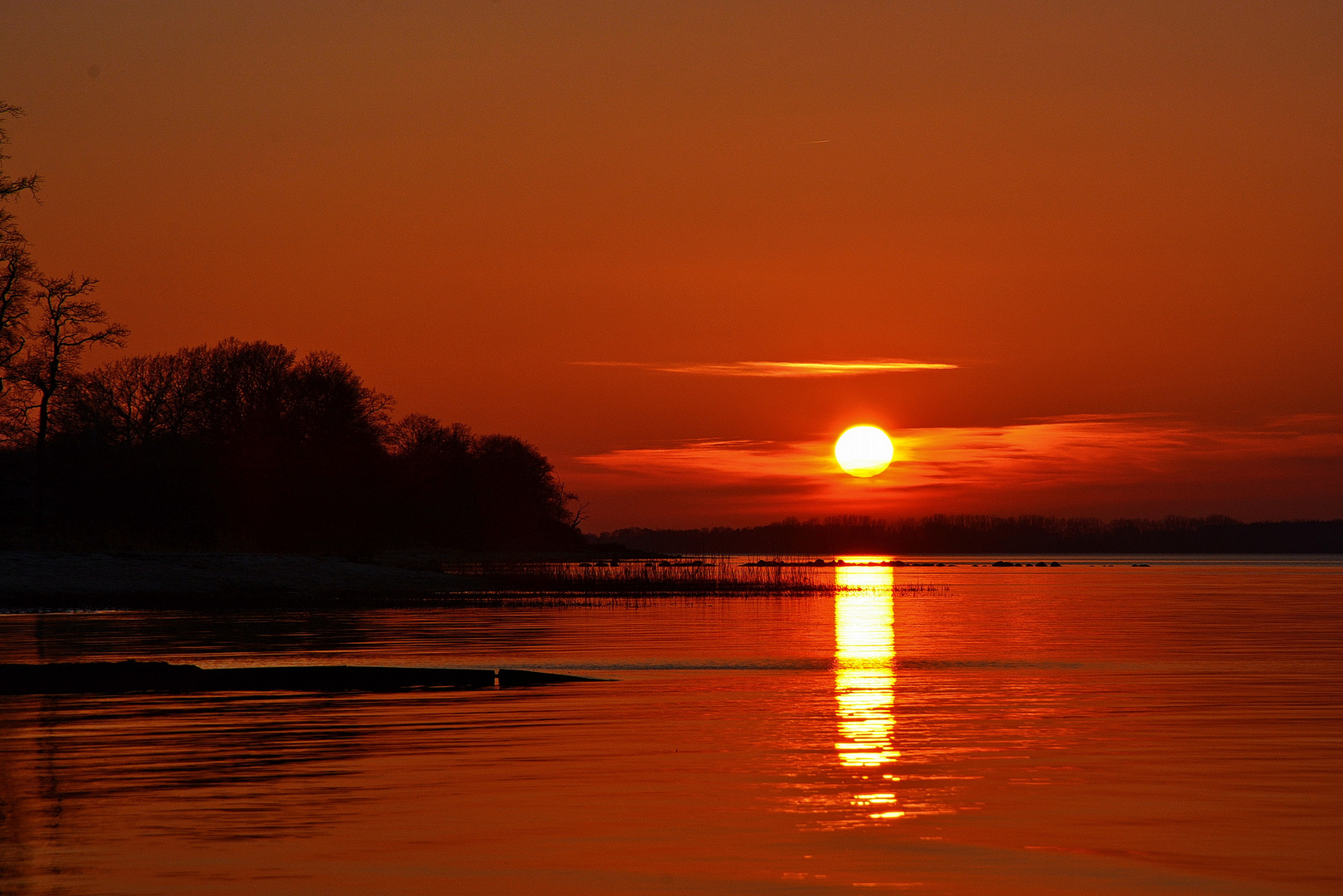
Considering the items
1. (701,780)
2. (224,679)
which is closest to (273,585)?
(224,679)

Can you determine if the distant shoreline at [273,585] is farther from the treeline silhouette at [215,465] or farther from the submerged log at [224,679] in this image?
the submerged log at [224,679]

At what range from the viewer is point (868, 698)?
26172 mm

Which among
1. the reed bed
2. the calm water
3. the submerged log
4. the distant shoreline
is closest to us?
the calm water

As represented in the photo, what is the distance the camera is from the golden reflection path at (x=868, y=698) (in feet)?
57.8

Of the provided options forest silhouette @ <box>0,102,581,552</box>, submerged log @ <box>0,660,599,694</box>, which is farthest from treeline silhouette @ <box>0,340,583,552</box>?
submerged log @ <box>0,660,599,694</box>

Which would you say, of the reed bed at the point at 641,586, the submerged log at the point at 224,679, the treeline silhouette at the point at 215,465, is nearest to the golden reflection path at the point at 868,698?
the submerged log at the point at 224,679

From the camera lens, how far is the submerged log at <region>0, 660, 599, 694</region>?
2600cm

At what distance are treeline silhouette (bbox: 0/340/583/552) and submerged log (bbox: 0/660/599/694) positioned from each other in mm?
43455

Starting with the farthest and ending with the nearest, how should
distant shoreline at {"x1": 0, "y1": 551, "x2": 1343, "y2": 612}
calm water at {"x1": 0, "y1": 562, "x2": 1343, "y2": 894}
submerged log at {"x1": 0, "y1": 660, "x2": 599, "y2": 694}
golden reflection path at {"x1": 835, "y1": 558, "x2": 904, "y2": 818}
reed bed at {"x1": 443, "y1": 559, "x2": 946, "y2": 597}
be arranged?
reed bed at {"x1": 443, "y1": 559, "x2": 946, "y2": 597} → distant shoreline at {"x1": 0, "y1": 551, "x2": 1343, "y2": 612} → submerged log at {"x1": 0, "y1": 660, "x2": 599, "y2": 694} → golden reflection path at {"x1": 835, "y1": 558, "x2": 904, "y2": 818} → calm water at {"x1": 0, "y1": 562, "x2": 1343, "y2": 894}

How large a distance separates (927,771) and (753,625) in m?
32.3

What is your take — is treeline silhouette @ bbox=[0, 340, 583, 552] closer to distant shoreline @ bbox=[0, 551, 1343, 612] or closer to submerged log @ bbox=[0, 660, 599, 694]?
distant shoreline @ bbox=[0, 551, 1343, 612]

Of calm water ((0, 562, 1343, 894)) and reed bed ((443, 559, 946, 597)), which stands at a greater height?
reed bed ((443, 559, 946, 597))

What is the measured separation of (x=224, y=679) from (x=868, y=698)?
39.2 feet

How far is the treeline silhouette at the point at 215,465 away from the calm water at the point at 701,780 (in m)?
48.6
